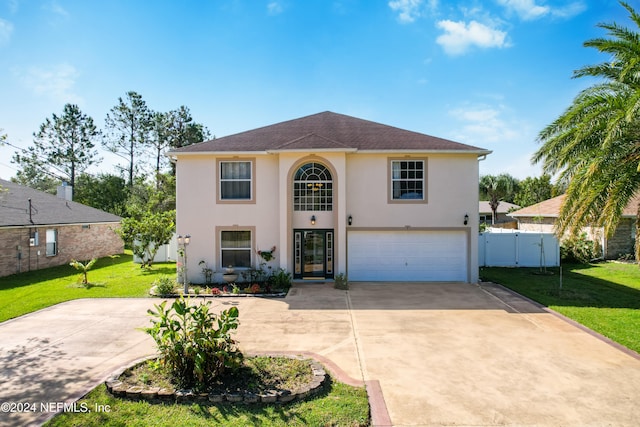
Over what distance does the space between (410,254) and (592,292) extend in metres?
6.35

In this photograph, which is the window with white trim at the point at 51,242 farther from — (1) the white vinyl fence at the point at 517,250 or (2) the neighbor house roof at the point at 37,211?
(1) the white vinyl fence at the point at 517,250

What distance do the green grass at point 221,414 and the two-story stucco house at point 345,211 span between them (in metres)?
8.85

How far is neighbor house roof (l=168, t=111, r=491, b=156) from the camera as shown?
13.6m

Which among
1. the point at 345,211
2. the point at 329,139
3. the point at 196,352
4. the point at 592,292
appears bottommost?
the point at 592,292

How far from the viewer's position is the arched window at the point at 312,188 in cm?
1403

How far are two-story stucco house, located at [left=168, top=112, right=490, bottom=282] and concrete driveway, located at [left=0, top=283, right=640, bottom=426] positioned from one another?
2.86m

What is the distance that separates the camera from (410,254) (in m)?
14.3

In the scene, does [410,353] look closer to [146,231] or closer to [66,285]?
[66,285]

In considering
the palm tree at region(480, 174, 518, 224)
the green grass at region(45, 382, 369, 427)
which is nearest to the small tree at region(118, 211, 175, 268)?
the green grass at region(45, 382, 369, 427)

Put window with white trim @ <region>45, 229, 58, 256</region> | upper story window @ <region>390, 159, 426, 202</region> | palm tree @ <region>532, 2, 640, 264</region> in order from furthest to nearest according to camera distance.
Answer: window with white trim @ <region>45, 229, 58, 256</region> → upper story window @ <region>390, 159, 426, 202</region> → palm tree @ <region>532, 2, 640, 264</region>

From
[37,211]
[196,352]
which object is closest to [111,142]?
[37,211]

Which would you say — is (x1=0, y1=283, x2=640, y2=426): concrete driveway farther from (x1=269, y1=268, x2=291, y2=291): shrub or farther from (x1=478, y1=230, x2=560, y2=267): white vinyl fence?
(x1=478, y1=230, x2=560, y2=267): white vinyl fence

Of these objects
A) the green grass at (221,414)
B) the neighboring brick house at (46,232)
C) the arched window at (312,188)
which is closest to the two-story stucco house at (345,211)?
the arched window at (312,188)

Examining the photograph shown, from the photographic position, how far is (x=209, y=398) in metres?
5.17
